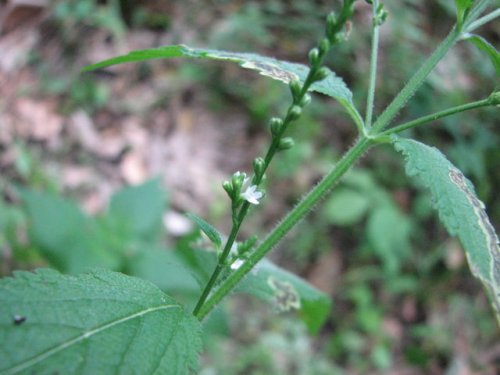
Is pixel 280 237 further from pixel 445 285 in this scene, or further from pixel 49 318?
pixel 445 285

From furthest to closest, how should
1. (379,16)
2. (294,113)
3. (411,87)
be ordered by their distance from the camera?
(379,16) < (411,87) < (294,113)

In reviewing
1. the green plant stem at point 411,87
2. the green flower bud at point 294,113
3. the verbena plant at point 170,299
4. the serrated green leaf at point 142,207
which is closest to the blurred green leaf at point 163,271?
the serrated green leaf at point 142,207

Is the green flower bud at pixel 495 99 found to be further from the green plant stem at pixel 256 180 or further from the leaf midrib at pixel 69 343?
the leaf midrib at pixel 69 343

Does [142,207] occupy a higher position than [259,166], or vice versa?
[142,207]

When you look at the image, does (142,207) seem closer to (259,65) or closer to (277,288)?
(277,288)

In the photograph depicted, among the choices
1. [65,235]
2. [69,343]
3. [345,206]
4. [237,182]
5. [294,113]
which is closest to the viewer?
[69,343]

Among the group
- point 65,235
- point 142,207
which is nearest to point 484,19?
point 65,235

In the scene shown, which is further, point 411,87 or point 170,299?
point 411,87
